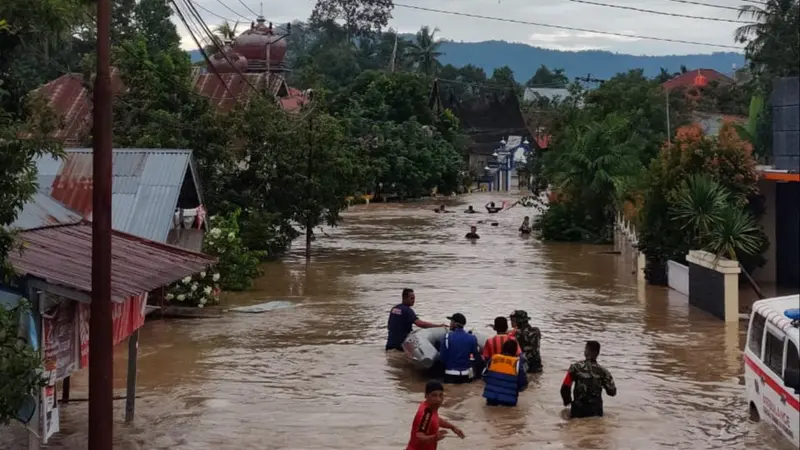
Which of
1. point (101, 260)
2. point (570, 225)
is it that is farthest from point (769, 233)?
point (101, 260)

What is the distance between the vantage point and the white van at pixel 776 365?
33.8ft

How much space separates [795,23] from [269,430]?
8275 millimetres

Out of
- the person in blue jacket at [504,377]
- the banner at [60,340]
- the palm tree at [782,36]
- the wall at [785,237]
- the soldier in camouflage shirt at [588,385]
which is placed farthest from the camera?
the wall at [785,237]

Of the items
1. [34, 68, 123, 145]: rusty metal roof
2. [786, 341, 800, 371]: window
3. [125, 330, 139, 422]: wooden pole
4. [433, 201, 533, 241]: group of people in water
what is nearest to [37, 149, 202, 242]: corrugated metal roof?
[125, 330, 139, 422]: wooden pole

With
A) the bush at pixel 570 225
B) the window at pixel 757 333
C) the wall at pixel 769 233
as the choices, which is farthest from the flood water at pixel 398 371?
the bush at pixel 570 225

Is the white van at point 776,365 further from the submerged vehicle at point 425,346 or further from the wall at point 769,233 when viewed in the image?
the wall at point 769,233

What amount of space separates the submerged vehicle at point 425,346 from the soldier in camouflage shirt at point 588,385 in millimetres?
3034

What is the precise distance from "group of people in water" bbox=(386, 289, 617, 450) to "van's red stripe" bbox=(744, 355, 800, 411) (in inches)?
72.6

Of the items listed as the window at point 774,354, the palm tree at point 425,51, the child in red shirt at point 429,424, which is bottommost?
the child in red shirt at point 429,424

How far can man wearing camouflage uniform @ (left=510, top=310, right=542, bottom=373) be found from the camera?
16.2 meters

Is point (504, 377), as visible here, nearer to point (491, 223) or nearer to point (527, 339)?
point (527, 339)

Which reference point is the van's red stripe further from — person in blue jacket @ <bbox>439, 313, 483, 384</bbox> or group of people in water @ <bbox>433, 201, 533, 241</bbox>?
group of people in water @ <bbox>433, 201, 533, 241</bbox>

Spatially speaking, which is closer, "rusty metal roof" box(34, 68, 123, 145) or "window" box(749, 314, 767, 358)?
"window" box(749, 314, 767, 358)

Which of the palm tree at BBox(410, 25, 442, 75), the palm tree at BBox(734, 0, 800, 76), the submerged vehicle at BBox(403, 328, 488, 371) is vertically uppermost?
the palm tree at BBox(410, 25, 442, 75)
